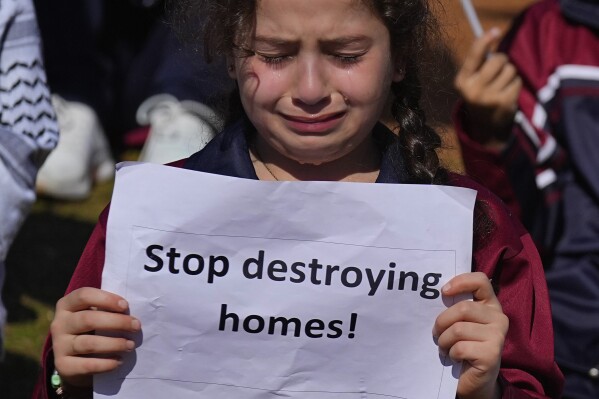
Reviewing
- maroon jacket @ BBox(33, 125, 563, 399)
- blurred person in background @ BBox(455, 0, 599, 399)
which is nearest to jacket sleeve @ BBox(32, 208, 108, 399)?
maroon jacket @ BBox(33, 125, 563, 399)

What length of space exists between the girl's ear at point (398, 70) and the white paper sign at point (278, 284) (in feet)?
0.83

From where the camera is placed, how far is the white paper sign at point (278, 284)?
1.52 m

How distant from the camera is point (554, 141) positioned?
275 centimetres

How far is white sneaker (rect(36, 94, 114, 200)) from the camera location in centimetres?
436

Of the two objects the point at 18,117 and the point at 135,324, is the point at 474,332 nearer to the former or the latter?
the point at 135,324

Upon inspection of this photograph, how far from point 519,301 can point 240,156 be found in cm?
47

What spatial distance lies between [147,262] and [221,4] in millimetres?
447

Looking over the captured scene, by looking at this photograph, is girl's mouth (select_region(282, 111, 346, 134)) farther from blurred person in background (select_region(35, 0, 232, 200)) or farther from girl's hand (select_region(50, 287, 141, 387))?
blurred person in background (select_region(35, 0, 232, 200))

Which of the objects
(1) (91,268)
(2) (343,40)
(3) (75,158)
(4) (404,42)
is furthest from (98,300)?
(3) (75,158)

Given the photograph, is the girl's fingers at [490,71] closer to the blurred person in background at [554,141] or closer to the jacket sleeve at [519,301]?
the blurred person in background at [554,141]

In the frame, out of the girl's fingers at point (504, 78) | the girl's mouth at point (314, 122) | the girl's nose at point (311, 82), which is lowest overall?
the girl's fingers at point (504, 78)

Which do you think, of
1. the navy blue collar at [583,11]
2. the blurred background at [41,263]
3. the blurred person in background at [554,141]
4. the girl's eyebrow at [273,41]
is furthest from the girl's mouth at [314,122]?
the navy blue collar at [583,11]

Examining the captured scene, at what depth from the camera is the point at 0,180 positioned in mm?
2168

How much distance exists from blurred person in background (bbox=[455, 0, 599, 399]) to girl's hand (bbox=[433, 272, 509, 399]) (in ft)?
3.07
